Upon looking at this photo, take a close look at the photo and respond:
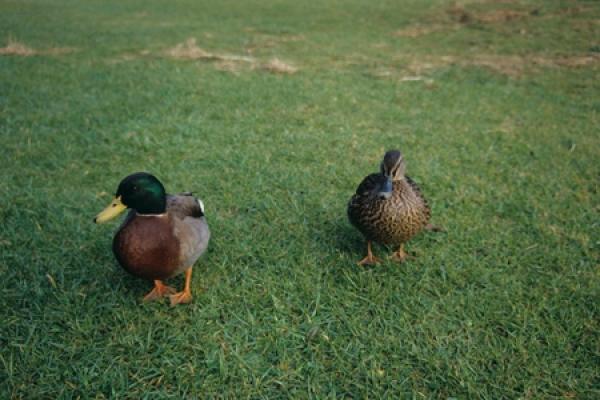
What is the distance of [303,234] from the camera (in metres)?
3.03

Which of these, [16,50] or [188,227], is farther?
[16,50]

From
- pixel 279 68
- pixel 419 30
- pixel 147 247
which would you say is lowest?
pixel 147 247

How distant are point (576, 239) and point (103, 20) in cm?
1263

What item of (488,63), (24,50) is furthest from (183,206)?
(24,50)

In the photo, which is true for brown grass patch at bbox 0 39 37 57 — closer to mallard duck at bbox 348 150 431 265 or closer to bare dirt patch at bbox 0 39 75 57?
bare dirt patch at bbox 0 39 75 57

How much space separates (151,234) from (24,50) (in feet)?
24.7

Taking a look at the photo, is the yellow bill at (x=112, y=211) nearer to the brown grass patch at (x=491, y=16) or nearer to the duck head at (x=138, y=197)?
the duck head at (x=138, y=197)

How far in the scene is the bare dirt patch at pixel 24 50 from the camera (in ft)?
25.1

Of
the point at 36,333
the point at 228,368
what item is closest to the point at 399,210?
the point at 228,368

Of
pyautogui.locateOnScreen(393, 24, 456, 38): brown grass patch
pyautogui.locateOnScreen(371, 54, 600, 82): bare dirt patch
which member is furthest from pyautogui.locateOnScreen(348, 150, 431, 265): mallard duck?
pyautogui.locateOnScreen(393, 24, 456, 38): brown grass patch

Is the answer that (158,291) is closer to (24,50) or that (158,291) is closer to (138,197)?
(138,197)

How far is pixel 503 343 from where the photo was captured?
7.22 ft

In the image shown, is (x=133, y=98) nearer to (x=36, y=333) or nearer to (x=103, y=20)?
(x=36, y=333)

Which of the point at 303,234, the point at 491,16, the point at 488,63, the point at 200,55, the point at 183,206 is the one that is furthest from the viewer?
the point at 491,16
